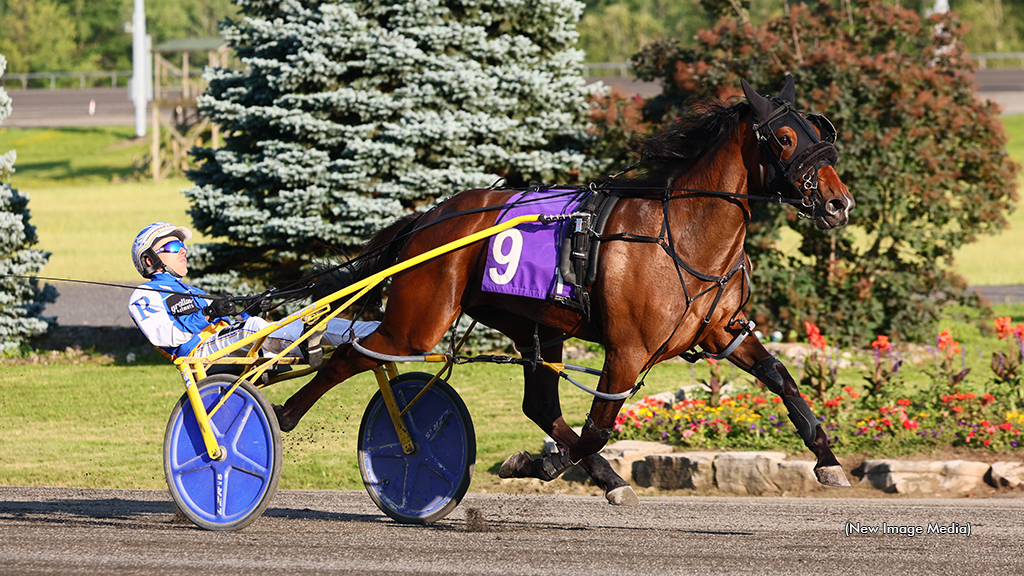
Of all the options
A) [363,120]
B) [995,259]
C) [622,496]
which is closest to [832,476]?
[622,496]

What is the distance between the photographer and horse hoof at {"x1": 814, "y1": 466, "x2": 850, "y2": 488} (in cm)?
491

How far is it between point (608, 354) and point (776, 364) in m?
0.84

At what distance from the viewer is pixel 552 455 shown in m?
5.24

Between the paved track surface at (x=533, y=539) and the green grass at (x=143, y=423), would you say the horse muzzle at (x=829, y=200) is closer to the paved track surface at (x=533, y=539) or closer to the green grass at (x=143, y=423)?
the paved track surface at (x=533, y=539)

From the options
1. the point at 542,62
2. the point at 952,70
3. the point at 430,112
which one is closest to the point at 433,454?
the point at 430,112

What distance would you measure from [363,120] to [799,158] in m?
6.93

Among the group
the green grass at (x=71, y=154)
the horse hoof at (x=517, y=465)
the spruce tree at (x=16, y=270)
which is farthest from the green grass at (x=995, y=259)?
the green grass at (x=71, y=154)

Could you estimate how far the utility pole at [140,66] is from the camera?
102 ft

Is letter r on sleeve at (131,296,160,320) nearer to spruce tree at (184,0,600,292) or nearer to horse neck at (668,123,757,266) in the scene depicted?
horse neck at (668,123,757,266)

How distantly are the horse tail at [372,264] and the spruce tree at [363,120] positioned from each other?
444 centimetres

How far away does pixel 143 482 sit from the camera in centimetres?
722

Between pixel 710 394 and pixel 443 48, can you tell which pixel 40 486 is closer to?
pixel 710 394

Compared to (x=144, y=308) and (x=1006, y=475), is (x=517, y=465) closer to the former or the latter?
(x=144, y=308)

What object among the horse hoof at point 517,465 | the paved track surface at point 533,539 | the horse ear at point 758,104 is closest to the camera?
the paved track surface at point 533,539
